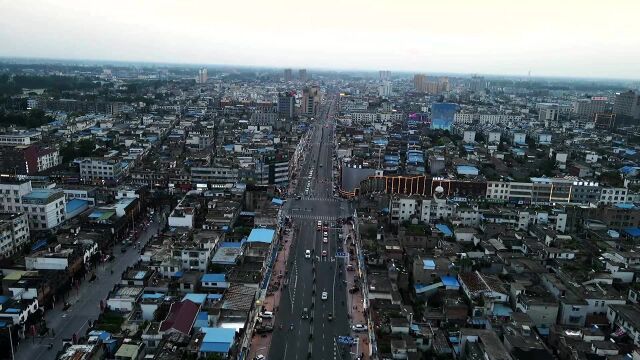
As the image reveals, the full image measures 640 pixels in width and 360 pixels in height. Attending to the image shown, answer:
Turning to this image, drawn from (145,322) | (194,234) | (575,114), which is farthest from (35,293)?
(575,114)

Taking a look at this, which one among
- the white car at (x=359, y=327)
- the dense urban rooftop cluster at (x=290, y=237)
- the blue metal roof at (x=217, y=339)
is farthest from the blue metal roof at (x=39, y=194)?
the white car at (x=359, y=327)

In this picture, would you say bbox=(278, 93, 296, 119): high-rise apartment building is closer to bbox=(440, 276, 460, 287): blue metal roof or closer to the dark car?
bbox=(440, 276, 460, 287): blue metal roof

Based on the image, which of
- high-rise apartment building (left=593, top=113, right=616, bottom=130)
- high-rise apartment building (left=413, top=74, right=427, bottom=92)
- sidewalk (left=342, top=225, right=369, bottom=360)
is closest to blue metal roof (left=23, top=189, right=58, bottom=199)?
sidewalk (left=342, top=225, right=369, bottom=360)

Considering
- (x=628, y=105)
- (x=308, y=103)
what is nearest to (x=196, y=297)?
(x=308, y=103)

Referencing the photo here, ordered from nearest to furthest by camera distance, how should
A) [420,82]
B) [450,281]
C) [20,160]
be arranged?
[450,281] → [20,160] → [420,82]

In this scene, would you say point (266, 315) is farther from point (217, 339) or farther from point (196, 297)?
point (217, 339)

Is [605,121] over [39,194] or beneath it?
over
